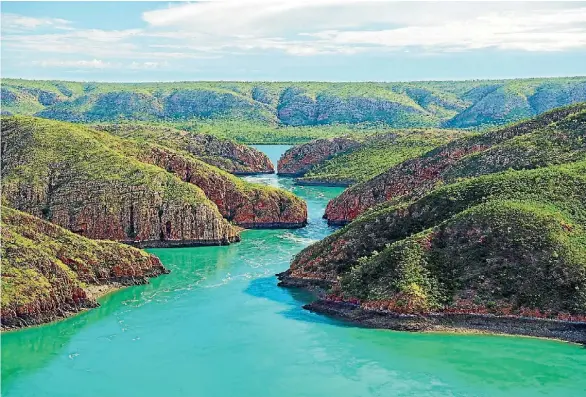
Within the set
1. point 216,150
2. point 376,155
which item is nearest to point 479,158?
point 376,155

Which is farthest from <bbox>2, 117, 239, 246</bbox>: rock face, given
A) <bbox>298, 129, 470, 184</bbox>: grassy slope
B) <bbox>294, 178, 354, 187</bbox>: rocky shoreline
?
<bbox>298, 129, 470, 184</bbox>: grassy slope

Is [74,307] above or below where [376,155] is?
below

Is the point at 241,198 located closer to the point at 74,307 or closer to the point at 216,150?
the point at 74,307

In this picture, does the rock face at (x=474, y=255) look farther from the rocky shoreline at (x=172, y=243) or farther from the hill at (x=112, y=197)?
the hill at (x=112, y=197)

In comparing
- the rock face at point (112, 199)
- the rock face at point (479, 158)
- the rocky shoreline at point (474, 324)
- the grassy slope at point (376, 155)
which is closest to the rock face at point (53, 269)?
the rock face at point (112, 199)

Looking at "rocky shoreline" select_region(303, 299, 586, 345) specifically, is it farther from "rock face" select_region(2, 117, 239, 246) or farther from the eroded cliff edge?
"rock face" select_region(2, 117, 239, 246)
